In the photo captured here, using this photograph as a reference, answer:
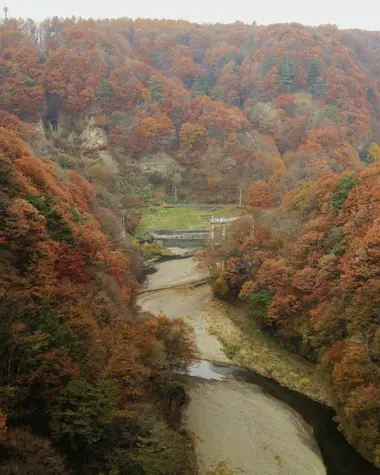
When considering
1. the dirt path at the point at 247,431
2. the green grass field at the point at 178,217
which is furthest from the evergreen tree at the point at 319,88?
the dirt path at the point at 247,431

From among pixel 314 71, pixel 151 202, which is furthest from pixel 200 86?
pixel 151 202

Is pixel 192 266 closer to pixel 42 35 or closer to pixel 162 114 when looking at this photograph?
pixel 162 114

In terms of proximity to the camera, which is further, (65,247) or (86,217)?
(86,217)

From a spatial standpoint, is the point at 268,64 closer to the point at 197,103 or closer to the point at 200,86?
the point at 200,86

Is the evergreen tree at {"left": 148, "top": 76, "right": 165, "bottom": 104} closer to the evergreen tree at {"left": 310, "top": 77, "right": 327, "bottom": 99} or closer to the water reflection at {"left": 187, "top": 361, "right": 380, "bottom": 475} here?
the evergreen tree at {"left": 310, "top": 77, "right": 327, "bottom": 99}

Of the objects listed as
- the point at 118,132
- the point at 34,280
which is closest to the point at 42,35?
the point at 118,132

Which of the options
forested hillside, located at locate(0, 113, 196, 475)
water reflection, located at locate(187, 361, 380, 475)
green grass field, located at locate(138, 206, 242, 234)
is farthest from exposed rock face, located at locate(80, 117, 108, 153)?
water reflection, located at locate(187, 361, 380, 475)

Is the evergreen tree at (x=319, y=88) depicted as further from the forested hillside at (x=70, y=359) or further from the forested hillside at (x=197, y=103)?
the forested hillside at (x=70, y=359)

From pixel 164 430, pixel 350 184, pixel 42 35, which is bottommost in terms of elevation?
pixel 164 430
